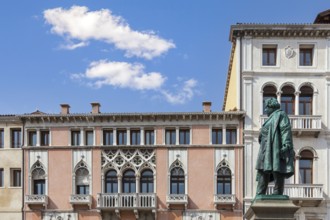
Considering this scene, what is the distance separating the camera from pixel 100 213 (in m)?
37.7

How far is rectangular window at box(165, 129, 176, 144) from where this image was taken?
125 feet

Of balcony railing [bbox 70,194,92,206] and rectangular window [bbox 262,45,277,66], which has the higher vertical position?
rectangular window [bbox 262,45,277,66]

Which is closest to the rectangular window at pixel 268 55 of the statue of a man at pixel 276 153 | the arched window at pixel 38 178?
the arched window at pixel 38 178

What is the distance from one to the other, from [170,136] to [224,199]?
478 centimetres

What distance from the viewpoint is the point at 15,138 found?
39281 mm

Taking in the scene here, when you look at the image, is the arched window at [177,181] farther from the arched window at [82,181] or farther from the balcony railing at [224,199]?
the arched window at [82,181]

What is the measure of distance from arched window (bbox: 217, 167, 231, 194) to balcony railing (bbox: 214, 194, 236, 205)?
0.62m

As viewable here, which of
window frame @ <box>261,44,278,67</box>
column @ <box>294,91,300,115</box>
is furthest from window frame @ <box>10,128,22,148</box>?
column @ <box>294,91,300,115</box>

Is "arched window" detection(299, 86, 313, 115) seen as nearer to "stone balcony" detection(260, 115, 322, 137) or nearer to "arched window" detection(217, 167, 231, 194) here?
"stone balcony" detection(260, 115, 322, 137)

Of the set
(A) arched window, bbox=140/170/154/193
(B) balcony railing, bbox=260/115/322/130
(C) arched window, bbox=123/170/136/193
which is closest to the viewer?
(B) balcony railing, bbox=260/115/322/130

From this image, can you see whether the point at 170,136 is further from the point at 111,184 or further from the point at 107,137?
the point at 111,184

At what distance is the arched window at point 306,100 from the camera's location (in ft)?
122

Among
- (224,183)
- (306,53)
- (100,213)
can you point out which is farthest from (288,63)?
(100,213)

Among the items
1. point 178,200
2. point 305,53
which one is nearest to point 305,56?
point 305,53
